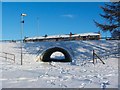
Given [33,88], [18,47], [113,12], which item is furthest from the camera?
[18,47]

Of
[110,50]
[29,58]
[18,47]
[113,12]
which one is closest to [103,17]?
[113,12]

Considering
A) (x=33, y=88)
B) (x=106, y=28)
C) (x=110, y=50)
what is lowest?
(x=33, y=88)

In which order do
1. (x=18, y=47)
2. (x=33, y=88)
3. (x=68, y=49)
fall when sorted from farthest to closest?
(x=18, y=47) < (x=68, y=49) < (x=33, y=88)

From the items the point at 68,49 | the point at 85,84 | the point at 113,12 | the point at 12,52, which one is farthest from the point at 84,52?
the point at 85,84

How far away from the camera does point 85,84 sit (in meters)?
13.8

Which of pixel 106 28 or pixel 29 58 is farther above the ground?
pixel 106 28

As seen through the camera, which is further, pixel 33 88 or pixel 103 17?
pixel 103 17

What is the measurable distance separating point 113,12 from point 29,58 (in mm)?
11648

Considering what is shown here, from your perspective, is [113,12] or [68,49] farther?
[68,49]

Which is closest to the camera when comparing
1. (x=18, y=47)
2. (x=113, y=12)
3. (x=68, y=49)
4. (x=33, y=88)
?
(x=33, y=88)

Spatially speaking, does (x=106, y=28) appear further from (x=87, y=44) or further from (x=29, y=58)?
(x=29, y=58)

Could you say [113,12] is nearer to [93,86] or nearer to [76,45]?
[76,45]

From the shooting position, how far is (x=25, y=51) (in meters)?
40.5

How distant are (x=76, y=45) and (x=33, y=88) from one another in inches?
1098
